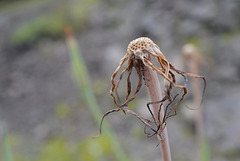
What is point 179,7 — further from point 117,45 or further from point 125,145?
point 125,145

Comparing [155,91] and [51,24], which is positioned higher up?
[51,24]

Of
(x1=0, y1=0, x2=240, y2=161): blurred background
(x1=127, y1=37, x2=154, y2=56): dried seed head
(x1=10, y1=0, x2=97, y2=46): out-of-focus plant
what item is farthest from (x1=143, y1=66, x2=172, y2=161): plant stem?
(x1=10, y1=0, x2=97, y2=46): out-of-focus plant

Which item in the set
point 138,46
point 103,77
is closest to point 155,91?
point 138,46

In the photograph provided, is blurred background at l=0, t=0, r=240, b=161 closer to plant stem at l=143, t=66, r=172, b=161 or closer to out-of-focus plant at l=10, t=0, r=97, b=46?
out-of-focus plant at l=10, t=0, r=97, b=46

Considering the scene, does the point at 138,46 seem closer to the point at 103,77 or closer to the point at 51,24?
the point at 103,77

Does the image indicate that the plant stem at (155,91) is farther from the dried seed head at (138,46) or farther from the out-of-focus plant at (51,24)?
the out-of-focus plant at (51,24)

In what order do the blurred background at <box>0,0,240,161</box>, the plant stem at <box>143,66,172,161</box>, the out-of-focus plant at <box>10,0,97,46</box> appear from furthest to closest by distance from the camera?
1. the out-of-focus plant at <box>10,0,97,46</box>
2. the blurred background at <box>0,0,240,161</box>
3. the plant stem at <box>143,66,172,161</box>

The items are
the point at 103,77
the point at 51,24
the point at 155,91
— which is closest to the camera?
the point at 155,91

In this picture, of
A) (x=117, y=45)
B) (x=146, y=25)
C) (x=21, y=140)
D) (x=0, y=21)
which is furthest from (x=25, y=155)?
(x=0, y=21)

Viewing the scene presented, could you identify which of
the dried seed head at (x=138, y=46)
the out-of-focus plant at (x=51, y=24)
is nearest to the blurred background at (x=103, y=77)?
the out-of-focus plant at (x=51, y=24)
